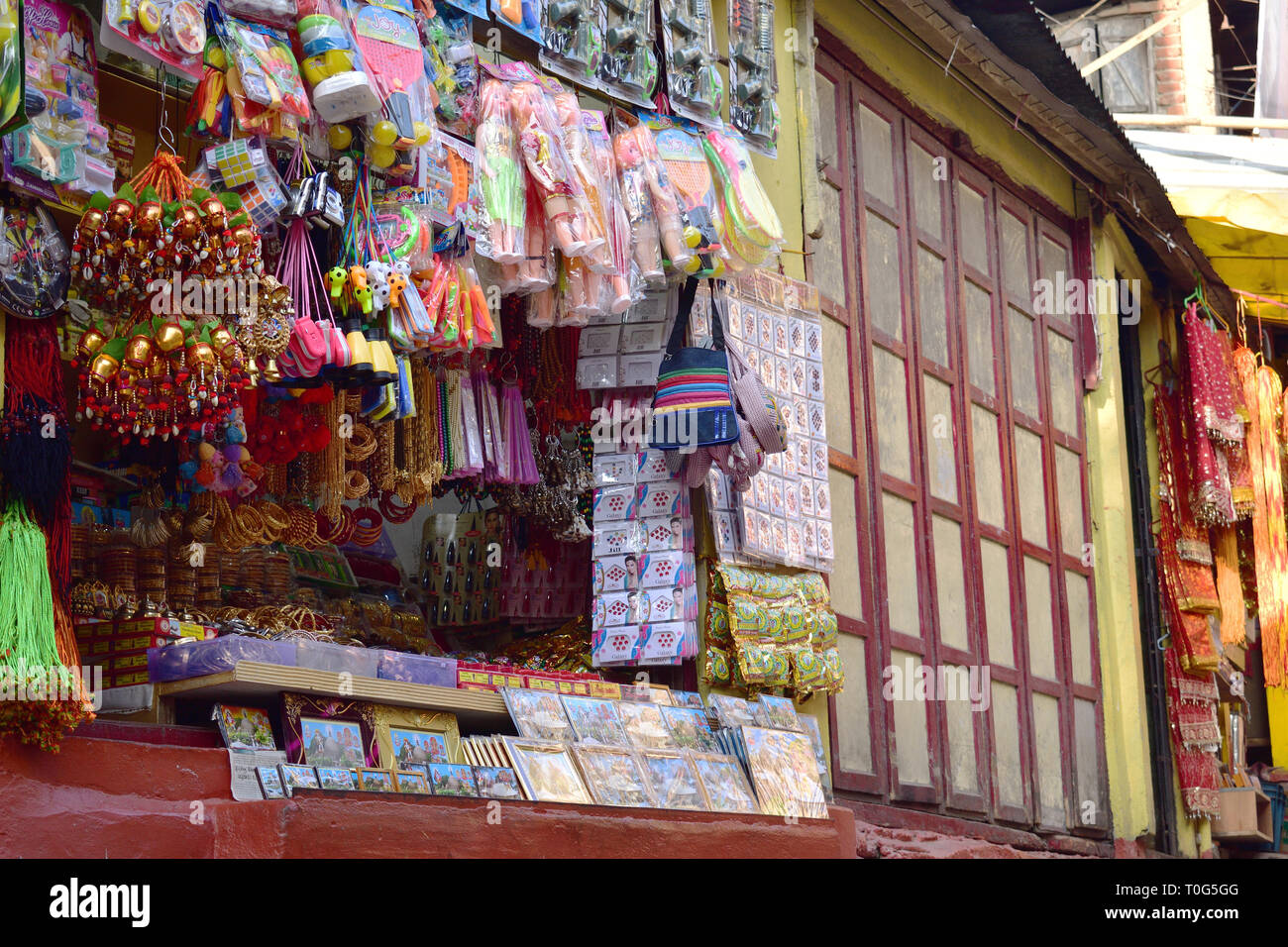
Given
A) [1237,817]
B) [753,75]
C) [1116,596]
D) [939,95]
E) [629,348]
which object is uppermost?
Result: [939,95]

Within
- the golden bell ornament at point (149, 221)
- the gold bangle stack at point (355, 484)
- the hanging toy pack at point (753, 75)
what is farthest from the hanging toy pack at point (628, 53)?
the golden bell ornament at point (149, 221)

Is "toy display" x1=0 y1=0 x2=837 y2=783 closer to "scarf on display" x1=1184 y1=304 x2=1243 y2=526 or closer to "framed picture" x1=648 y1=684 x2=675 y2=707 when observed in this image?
"framed picture" x1=648 y1=684 x2=675 y2=707

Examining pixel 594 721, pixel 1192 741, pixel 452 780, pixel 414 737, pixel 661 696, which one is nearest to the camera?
pixel 452 780

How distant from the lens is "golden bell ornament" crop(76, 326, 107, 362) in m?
4.41

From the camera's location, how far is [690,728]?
6.11 meters

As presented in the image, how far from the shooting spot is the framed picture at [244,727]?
15.7ft

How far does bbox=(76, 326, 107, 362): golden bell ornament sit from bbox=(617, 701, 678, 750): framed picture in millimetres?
2249

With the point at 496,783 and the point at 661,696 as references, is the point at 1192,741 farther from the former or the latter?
the point at 496,783

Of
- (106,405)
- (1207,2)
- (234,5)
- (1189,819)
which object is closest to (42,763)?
(106,405)

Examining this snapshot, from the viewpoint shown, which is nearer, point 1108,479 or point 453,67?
point 453,67

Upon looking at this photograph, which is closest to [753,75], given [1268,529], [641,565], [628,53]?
[628,53]

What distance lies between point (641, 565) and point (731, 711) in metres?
0.64

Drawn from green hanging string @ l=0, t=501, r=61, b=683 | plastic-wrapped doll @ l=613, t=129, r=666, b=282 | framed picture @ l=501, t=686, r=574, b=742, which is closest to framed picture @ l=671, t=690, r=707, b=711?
framed picture @ l=501, t=686, r=574, b=742
